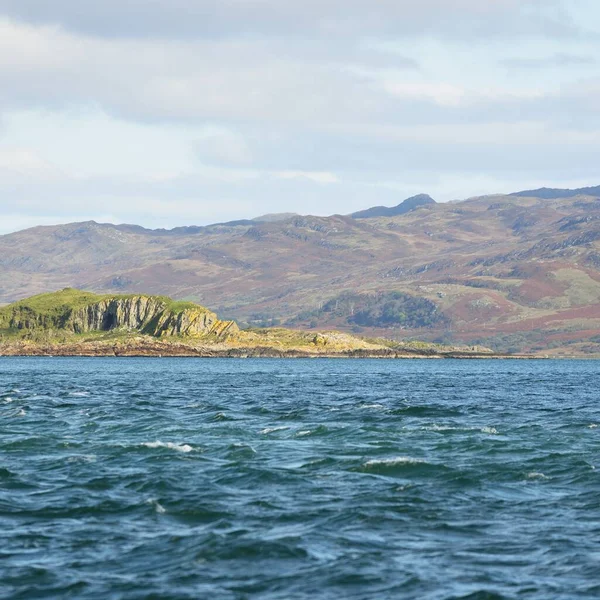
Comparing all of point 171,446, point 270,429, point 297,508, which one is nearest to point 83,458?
point 171,446

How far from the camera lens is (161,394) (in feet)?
328

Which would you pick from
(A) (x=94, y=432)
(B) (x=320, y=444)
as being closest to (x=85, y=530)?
(B) (x=320, y=444)

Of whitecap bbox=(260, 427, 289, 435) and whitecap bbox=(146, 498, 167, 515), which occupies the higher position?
whitecap bbox=(146, 498, 167, 515)

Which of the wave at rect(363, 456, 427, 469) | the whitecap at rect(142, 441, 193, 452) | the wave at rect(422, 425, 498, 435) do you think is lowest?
the whitecap at rect(142, 441, 193, 452)

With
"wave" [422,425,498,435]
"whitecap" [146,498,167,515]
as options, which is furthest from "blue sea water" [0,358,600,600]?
"wave" [422,425,498,435]

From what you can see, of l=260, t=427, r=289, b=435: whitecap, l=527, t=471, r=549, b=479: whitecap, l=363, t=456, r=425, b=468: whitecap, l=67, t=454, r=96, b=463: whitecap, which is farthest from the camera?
l=260, t=427, r=289, b=435: whitecap

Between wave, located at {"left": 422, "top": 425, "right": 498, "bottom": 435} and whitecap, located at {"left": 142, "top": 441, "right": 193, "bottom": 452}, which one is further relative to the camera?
wave, located at {"left": 422, "top": 425, "right": 498, "bottom": 435}

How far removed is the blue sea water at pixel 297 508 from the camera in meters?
26.5

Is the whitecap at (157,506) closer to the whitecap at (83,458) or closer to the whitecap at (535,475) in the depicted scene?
the whitecap at (83,458)

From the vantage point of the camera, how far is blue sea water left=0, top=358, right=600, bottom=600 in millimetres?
26484

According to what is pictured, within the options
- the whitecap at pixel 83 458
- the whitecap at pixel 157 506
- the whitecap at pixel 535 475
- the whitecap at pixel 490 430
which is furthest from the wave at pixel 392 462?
the whitecap at pixel 490 430

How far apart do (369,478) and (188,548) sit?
558 inches

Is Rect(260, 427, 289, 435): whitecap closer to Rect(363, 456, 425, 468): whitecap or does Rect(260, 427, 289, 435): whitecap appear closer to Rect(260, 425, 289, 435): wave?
Rect(260, 425, 289, 435): wave

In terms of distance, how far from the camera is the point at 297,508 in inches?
1400
